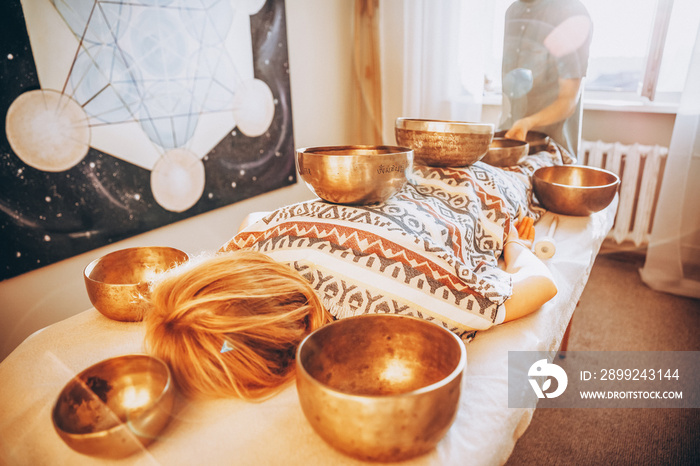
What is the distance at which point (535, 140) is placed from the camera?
79.5 inches

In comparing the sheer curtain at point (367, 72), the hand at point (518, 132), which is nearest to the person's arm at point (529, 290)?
the hand at point (518, 132)

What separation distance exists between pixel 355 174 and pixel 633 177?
7.56ft

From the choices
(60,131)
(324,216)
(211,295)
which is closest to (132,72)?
(60,131)

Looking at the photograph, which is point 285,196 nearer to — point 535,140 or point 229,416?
point 535,140

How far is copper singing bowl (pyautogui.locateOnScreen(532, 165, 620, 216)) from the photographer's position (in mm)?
1469

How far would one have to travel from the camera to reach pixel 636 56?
8.52 feet

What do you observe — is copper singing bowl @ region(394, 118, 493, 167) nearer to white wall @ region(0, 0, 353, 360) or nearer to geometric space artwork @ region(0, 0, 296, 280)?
geometric space artwork @ region(0, 0, 296, 280)

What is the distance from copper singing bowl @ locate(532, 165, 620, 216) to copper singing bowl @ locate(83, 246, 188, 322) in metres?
1.25

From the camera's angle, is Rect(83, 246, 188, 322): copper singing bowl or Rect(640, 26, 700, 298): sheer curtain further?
Rect(640, 26, 700, 298): sheer curtain

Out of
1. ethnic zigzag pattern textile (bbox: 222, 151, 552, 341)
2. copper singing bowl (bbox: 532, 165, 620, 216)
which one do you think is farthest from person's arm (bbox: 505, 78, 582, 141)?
ethnic zigzag pattern textile (bbox: 222, 151, 552, 341)

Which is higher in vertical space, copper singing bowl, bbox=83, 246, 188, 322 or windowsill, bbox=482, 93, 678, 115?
windowsill, bbox=482, 93, 678, 115

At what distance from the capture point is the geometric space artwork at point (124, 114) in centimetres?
139

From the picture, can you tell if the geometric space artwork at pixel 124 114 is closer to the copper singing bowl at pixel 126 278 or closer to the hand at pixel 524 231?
the copper singing bowl at pixel 126 278

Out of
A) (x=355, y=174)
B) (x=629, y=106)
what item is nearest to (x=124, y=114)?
(x=355, y=174)
